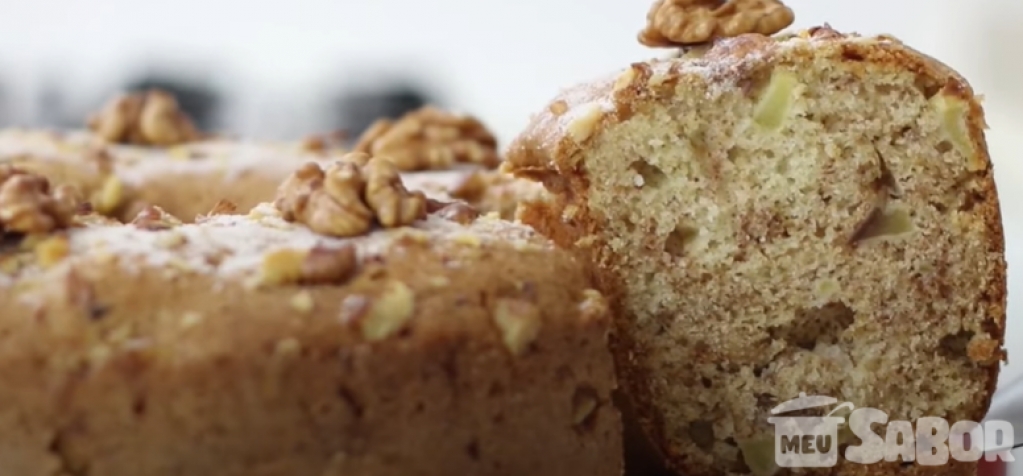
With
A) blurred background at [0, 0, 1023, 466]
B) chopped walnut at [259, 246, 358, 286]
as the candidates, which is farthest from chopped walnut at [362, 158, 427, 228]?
blurred background at [0, 0, 1023, 466]

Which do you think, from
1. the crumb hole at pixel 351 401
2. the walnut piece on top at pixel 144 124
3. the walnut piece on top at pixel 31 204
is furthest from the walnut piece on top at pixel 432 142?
the crumb hole at pixel 351 401

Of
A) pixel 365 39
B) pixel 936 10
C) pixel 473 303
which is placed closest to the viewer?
pixel 473 303

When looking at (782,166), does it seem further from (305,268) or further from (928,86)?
(305,268)

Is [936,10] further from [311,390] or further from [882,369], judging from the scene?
[311,390]

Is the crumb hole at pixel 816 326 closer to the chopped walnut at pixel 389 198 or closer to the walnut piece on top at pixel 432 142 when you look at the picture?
the chopped walnut at pixel 389 198

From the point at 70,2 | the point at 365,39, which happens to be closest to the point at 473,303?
the point at 365,39

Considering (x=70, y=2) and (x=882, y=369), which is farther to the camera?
(x=70, y=2)

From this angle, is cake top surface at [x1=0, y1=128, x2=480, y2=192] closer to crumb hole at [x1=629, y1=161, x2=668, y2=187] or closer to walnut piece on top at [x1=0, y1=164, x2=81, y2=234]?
crumb hole at [x1=629, y1=161, x2=668, y2=187]
